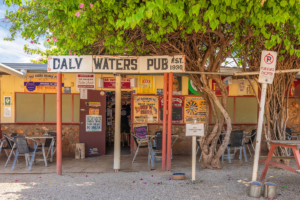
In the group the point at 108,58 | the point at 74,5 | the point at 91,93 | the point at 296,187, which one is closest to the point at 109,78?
the point at 91,93

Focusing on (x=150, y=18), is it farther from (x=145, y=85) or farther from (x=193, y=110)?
(x=193, y=110)

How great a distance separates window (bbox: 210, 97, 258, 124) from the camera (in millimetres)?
7996

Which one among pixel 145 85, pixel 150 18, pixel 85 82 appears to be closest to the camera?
pixel 150 18

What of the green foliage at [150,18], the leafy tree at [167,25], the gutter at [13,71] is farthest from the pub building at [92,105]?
the green foliage at [150,18]

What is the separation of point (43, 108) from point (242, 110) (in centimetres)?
655

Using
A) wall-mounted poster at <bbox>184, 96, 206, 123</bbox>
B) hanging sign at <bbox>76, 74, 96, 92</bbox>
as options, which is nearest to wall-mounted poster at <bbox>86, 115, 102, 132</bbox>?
hanging sign at <bbox>76, 74, 96, 92</bbox>

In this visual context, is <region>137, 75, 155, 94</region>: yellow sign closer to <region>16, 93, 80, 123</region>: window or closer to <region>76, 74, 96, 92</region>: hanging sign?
<region>76, 74, 96, 92</region>: hanging sign

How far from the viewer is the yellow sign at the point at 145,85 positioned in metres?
7.75

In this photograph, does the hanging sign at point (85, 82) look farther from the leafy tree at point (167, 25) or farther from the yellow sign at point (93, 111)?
the leafy tree at point (167, 25)

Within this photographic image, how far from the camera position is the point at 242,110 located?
8.03 meters

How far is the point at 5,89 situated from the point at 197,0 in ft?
21.5

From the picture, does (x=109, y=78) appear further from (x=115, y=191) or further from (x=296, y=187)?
(x=296, y=187)

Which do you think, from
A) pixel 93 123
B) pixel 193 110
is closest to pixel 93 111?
pixel 93 123

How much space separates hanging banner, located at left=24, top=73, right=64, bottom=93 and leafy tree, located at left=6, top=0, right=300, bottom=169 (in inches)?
78.8
